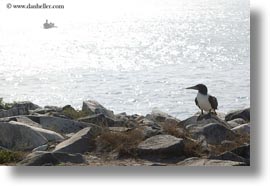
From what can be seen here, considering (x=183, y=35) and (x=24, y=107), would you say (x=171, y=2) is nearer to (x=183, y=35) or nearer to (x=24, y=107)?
(x=183, y=35)

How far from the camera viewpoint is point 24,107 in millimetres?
15312

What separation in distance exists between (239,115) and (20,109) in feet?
5.19

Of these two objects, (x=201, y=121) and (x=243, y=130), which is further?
(x=201, y=121)

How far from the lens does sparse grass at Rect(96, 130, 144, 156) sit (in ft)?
49.8

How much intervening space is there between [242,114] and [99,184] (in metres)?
1.14

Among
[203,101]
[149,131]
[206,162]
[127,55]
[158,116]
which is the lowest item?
[206,162]

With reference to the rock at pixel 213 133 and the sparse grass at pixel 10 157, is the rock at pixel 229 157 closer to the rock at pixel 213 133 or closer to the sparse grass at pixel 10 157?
the rock at pixel 213 133

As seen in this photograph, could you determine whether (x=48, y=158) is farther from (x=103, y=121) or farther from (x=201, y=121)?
(x=201, y=121)

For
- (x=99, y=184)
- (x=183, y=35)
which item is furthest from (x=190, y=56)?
(x=99, y=184)

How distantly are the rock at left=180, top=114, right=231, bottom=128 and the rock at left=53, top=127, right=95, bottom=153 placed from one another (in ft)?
2.20

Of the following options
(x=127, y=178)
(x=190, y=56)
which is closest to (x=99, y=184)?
(x=127, y=178)

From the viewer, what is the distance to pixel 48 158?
1508 cm

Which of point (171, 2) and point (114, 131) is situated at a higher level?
point (171, 2)

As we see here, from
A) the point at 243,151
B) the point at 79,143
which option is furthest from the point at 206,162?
the point at 79,143
